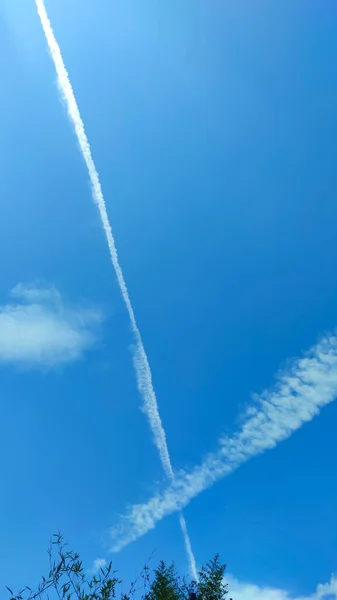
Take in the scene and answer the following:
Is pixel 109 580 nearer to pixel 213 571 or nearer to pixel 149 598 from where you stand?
pixel 149 598

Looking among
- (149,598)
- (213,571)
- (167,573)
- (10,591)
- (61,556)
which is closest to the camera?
(10,591)

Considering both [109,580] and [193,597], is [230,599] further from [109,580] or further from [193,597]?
[109,580]

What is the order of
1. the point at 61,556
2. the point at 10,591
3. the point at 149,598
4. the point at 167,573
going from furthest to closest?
the point at 167,573 → the point at 149,598 → the point at 61,556 → the point at 10,591

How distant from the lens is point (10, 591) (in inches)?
576

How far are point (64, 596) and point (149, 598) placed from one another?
66.5 feet

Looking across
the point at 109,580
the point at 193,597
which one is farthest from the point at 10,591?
the point at 193,597

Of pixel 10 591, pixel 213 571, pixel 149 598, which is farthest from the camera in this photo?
pixel 213 571

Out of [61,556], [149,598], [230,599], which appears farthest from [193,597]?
[61,556]

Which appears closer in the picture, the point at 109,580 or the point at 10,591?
the point at 10,591

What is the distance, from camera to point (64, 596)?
48.6ft

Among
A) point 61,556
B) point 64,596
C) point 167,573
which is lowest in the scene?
point 64,596

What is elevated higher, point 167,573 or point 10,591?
point 167,573

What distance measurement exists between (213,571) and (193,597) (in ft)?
45.6

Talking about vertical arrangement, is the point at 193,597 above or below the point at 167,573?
below
